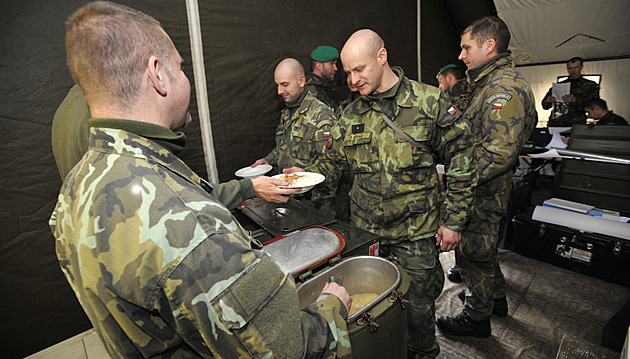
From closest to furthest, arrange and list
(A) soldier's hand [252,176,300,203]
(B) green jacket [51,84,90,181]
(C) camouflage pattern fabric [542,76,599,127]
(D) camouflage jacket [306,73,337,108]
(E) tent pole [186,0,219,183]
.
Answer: (B) green jacket [51,84,90,181]
(A) soldier's hand [252,176,300,203]
(E) tent pole [186,0,219,183]
(D) camouflage jacket [306,73,337,108]
(C) camouflage pattern fabric [542,76,599,127]

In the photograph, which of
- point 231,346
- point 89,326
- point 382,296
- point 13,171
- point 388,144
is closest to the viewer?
point 231,346

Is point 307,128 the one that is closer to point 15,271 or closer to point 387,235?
point 387,235

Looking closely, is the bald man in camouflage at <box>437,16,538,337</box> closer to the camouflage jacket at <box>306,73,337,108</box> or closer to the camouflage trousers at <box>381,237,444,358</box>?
the camouflage trousers at <box>381,237,444,358</box>

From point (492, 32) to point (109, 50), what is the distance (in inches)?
86.3

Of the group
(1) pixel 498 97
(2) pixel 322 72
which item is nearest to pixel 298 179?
(1) pixel 498 97

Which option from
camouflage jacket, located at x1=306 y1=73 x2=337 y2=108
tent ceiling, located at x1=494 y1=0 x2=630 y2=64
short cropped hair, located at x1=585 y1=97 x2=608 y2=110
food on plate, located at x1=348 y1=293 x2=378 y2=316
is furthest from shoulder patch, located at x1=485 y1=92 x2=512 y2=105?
tent ceiling, located at x1=494 y1=0 x2=630 y2=64

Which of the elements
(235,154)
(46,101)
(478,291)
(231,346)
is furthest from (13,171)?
(478,291)

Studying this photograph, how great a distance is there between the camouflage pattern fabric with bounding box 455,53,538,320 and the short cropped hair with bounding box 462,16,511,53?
96 millimetres

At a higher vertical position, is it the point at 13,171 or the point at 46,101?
the point at 46,101

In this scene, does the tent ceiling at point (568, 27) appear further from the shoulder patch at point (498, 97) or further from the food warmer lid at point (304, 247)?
the food warmer lid at point (304, 247)

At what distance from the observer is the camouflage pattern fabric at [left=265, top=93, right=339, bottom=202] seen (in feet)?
7.72

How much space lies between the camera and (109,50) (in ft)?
1.95

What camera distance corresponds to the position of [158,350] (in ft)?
1.93

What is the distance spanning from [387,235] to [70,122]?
1528 millimetres
